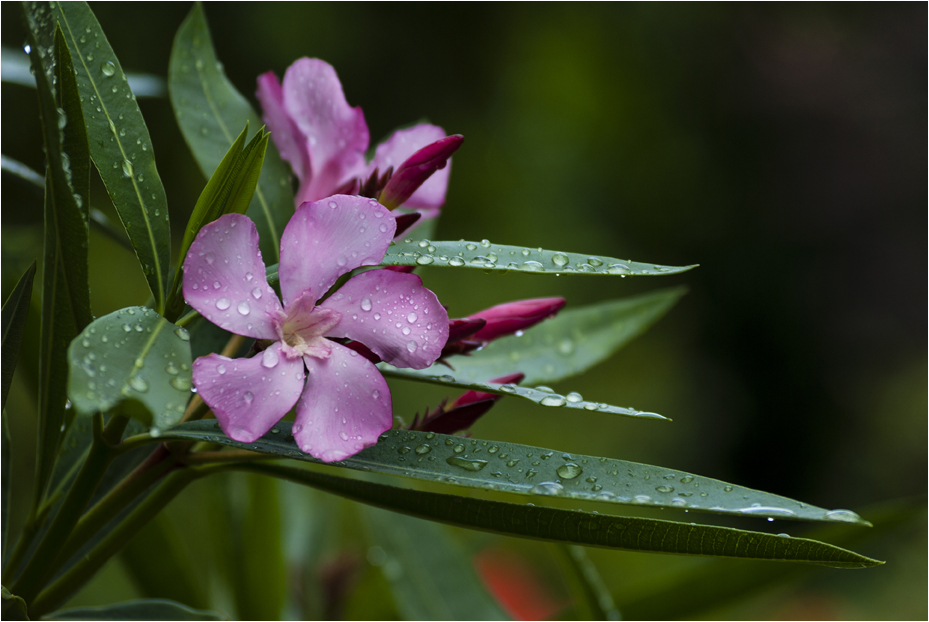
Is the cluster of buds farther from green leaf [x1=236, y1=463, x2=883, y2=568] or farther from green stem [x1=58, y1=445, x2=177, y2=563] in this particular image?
green stem [x1=58, y1=445, x2=177, y2=563]

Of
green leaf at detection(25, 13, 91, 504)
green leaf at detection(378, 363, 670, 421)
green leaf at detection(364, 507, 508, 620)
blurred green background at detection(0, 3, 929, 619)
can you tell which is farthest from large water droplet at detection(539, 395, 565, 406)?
blurred green background at detection(0, 3, 929, 619)

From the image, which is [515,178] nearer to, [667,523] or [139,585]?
[139,585]

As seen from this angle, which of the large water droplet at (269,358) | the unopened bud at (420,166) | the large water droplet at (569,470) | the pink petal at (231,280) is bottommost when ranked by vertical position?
the large water droplet at (569,470)

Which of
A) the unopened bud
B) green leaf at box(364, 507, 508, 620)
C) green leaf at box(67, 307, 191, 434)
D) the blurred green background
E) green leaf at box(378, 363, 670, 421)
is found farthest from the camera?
the blurred green background

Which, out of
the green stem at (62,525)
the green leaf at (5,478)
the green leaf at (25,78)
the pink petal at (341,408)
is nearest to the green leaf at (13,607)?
the green stem at (62,525)

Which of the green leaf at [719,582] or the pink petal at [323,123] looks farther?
the green leaf at [719,582]

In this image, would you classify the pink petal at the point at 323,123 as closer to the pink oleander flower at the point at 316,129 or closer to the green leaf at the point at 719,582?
the pink oleander flower at the point at 316,129
